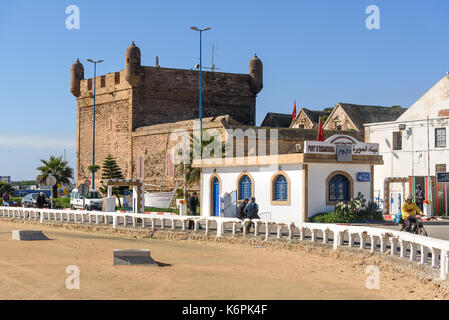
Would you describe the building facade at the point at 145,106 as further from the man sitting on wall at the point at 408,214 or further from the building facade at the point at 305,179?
the man sitting on wall at the point at 408,214

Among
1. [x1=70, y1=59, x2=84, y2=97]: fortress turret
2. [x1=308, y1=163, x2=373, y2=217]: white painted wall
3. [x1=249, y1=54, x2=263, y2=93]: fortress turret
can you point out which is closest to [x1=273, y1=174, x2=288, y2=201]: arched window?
[x1=308, y1=163, x2=373, y2=217]: white painted wall

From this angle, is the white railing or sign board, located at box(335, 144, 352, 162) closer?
the white railing

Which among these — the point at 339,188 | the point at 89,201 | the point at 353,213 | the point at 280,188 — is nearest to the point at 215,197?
the point at 280,188

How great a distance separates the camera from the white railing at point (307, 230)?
48.2ft

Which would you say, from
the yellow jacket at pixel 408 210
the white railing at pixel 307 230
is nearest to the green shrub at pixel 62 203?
the white railing at pixel 307 230

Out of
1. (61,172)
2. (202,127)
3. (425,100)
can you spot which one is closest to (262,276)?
(425,100)

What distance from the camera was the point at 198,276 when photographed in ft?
50.5

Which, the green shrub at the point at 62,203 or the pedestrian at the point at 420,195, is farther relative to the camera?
the green shrub at the point at 62,203

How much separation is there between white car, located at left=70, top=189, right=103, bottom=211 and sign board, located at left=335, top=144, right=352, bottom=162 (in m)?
17.5

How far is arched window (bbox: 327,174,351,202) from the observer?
28203 mm

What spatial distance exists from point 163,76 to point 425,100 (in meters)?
24.3

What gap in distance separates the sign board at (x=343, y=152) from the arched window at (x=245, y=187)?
4.02m

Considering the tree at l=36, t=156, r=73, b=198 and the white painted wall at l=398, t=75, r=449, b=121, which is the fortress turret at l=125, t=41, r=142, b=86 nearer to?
the tree at l=36, t=156, r=73, b=198
